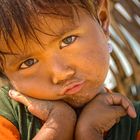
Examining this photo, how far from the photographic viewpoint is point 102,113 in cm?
145

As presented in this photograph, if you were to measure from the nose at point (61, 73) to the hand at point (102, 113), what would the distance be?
0.15m

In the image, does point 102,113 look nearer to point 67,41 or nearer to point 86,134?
point 86,134

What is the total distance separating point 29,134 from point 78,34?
31 cm

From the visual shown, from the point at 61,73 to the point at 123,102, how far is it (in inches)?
9.1

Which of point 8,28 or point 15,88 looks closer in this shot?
point 8,28

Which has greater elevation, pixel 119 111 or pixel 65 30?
pixel 65 30

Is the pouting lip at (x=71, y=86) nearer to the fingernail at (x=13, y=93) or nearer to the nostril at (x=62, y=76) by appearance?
the nostril at (x=62, y=76)

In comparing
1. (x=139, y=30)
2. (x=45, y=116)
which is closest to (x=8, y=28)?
(x=45, y=116)

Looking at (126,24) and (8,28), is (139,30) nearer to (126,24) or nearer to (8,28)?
(126,24)

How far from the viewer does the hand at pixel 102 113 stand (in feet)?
4.68

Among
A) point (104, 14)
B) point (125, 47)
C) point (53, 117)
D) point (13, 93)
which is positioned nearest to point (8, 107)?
point (13, 93)

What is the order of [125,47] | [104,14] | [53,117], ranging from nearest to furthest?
[53,117]
[104,14]
[125,47]

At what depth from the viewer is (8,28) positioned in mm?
1337

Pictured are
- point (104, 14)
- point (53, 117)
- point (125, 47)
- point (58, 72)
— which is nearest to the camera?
point (58, 72)
